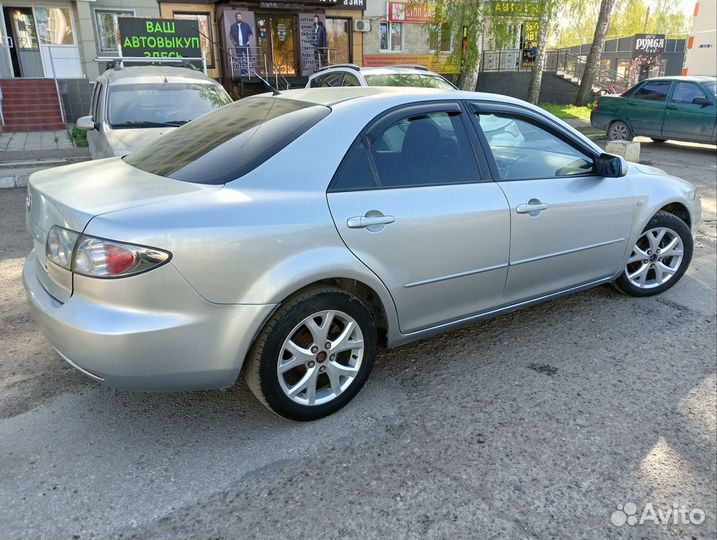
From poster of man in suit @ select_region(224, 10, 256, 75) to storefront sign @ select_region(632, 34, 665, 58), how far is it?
1619 cm

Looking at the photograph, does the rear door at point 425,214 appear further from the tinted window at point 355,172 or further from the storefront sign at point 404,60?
the storefront sign at point 404,60

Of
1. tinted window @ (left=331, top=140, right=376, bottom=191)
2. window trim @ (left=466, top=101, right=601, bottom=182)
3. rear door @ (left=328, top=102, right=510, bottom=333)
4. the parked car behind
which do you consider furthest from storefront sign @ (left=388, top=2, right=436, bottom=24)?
tinted window @ (left=331, top=140, right=376, bottom=191)

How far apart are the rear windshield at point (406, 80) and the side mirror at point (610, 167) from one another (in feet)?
17.4

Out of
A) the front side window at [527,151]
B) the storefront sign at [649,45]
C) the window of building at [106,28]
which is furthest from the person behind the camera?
the storefront sign at [649,45]

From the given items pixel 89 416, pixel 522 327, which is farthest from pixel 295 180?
pixel 522 327

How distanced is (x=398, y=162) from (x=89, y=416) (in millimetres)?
2080

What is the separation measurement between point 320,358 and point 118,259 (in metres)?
1.05

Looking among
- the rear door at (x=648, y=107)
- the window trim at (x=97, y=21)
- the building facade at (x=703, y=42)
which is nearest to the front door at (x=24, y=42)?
the window trim at (x=97, y=21)

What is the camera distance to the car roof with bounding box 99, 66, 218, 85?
7255mm

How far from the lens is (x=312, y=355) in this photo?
281 cm

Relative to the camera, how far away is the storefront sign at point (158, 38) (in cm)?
1154

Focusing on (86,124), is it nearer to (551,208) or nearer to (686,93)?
(551,208)

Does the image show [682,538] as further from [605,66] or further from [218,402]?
[605,66]

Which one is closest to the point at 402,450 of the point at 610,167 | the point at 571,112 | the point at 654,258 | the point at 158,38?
the point at 610,167
